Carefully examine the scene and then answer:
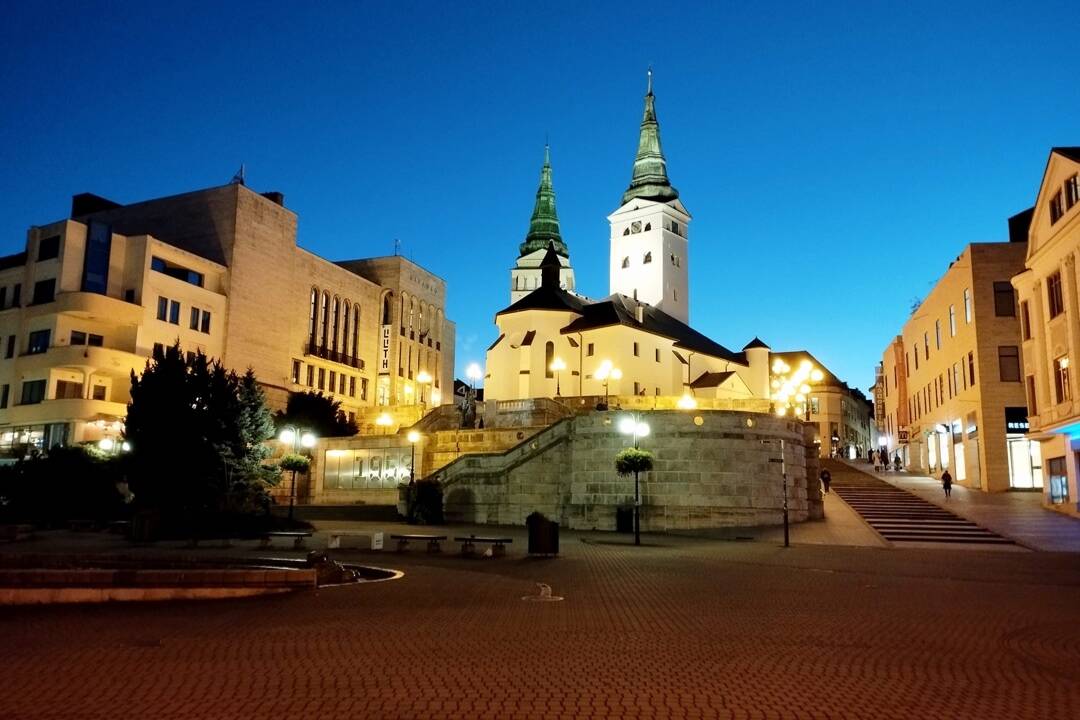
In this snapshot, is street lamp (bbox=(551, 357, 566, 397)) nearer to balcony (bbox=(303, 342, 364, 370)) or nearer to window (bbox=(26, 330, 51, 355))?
balcony (bbox=(303, 342, 364, 370))

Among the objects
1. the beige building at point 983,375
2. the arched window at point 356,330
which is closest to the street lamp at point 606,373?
the beige building at point 983,375

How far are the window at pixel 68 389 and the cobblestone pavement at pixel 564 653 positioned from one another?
47.8 metres

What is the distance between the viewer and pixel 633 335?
72938mm

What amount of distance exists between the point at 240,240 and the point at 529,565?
53974mm

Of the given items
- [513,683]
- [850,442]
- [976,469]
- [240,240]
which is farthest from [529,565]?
[850,442]

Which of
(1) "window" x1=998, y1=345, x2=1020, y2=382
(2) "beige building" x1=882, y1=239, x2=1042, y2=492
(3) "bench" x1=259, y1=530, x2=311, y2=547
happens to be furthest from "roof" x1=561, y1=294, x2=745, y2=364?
(3) "bench" x1=259, y1=530, x2=311, y2=547

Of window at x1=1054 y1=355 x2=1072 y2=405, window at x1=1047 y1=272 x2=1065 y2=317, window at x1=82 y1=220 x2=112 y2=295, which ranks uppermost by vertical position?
window at x1=82 y1=220 x2=112 y2=295

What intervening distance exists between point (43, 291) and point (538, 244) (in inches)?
2753

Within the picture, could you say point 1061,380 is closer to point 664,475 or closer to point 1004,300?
point 1004,300

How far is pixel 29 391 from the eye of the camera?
189 feet

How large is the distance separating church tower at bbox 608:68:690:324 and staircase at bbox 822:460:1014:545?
4892cm

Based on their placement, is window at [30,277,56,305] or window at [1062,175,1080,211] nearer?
window at [1062,175,1080,211]

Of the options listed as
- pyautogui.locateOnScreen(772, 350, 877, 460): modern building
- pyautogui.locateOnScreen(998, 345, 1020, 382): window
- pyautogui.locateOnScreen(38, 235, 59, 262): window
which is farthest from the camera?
pyautogui.locateOnScreen(772, 350, 877, 460): modern building

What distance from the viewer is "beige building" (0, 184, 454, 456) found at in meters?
56.9
